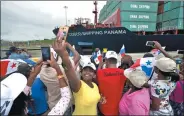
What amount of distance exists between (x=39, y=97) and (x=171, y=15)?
895 inches

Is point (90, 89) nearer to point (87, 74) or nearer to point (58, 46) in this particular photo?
point (87, 74)

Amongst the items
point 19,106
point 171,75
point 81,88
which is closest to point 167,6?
point 171,75

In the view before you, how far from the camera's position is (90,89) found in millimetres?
1681

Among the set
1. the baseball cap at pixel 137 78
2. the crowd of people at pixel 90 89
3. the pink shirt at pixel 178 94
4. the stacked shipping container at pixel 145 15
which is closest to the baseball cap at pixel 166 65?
the crowd of people at pixel 90 89

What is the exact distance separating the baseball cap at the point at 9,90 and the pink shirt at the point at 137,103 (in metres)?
0.93

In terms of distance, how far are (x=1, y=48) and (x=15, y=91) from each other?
0.32 m

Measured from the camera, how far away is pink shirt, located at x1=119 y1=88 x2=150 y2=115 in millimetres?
1608

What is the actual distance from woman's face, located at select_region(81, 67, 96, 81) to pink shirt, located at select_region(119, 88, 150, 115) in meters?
0.39

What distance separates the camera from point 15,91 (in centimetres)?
134

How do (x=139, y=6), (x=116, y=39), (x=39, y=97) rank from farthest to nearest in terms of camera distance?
(x=139, y=6), (x=116, y=39), (x=39, y=97)

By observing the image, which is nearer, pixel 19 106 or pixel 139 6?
pixel 19 106

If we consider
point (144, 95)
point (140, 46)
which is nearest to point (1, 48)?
point (144, 95)

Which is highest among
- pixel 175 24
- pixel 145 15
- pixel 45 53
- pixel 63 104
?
pixel 145 15

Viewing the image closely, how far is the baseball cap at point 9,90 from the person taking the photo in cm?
125
